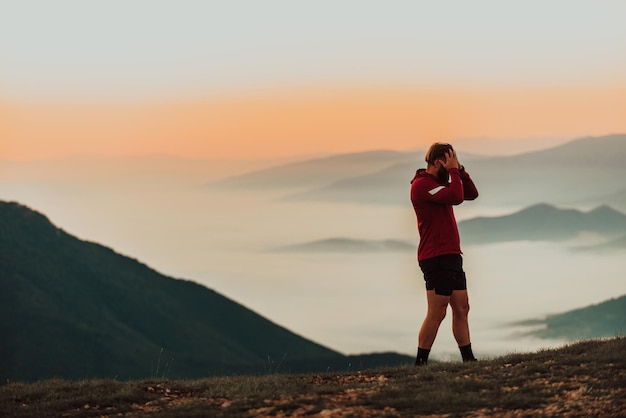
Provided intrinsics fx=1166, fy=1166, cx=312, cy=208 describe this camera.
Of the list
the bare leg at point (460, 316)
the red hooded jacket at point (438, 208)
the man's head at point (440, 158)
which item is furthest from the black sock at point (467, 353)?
the man's head at point (440, 158)

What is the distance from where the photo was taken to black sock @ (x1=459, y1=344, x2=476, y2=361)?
1681cm

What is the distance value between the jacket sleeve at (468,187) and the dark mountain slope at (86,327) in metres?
126

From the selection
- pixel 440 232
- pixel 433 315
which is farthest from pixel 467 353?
pixel 440 232

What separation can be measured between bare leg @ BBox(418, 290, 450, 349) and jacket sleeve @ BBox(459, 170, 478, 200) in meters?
1.44

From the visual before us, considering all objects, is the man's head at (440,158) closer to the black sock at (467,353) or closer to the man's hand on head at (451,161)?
the man's hand on head at (451,161)

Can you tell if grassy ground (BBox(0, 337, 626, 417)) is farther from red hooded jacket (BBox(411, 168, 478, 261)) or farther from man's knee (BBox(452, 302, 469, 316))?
red hooded jacket (BBox(411, 168, 478, 261))

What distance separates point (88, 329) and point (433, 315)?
6224 inches

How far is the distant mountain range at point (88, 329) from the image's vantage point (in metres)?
148

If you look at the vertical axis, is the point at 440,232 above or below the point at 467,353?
above

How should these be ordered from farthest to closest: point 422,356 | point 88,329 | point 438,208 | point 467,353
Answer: point 88,329, point 467,353, point 422,356, point 438,208

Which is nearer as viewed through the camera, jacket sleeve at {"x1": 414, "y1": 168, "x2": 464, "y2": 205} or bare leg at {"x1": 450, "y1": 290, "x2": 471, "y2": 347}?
jacket sleeve at {"x1": 414, "y1": 168, "x2": 464, "y2": 205}

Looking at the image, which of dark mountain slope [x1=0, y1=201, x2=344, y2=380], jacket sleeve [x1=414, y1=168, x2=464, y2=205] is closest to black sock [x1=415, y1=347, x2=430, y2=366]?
jacket sleeve [x1=414, y1=168, x2=464, y2=205]

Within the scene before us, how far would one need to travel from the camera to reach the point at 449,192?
15938 mm

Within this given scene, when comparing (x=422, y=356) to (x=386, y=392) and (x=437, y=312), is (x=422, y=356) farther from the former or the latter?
(x=386, y=392)
